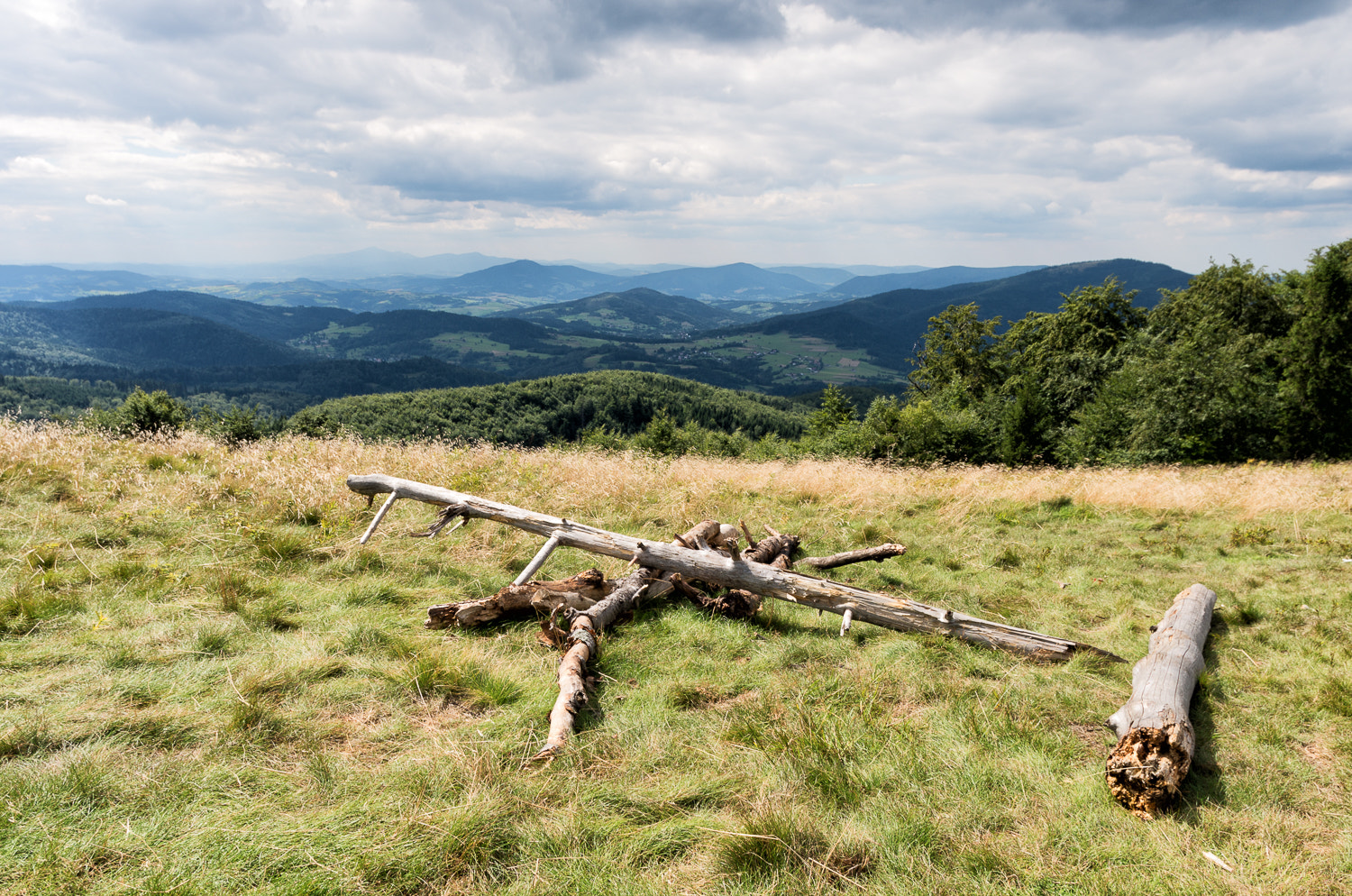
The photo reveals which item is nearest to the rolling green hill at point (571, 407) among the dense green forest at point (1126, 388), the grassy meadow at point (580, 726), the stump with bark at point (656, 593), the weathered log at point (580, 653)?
the dense green forest at point (1126, 388)

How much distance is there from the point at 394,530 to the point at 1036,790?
7.54m

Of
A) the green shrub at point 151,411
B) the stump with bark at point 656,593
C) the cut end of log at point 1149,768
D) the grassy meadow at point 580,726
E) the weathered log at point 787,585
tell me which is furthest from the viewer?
the green shrub at point 151,411

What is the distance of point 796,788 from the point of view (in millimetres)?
3463

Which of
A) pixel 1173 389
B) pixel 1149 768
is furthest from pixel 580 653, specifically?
pixel 1173 389

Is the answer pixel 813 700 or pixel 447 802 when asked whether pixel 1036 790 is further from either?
pixel 447 802

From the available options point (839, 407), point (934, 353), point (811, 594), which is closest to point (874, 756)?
point (811, 594)

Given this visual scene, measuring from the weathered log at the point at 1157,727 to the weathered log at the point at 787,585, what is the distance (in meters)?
0.65

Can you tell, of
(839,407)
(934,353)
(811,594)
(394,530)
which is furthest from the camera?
(934,353)

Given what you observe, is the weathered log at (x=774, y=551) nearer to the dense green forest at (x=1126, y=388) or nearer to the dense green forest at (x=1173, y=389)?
the dense green forest at (x=1126, y=388)

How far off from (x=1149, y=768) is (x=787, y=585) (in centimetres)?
316

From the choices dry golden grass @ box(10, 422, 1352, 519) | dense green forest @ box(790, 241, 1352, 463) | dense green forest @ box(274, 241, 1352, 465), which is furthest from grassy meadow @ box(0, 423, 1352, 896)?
dense green forest @ box(790, 241, 1352, 463)

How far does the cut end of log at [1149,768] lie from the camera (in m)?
3.47

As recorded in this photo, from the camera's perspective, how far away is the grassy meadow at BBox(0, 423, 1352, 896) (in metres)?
2.87

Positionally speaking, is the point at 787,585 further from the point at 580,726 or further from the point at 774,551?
the point at 580,726
